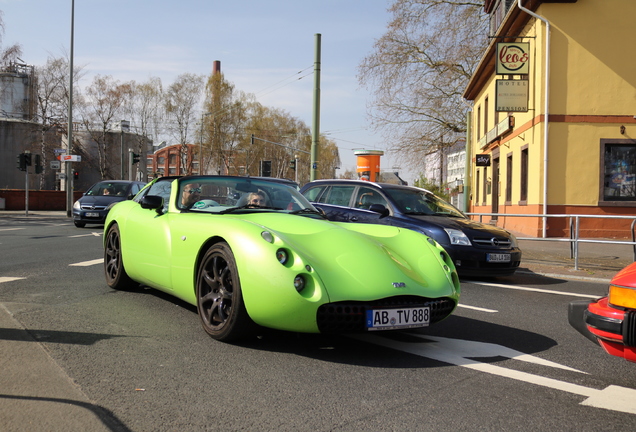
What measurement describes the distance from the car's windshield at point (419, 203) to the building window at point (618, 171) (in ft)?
34.9

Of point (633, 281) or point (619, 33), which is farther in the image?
point (619, 33)

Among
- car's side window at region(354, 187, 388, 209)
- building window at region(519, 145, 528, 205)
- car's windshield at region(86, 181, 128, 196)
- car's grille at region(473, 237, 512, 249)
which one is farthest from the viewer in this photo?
building window at region(519, 145, 528, 205)

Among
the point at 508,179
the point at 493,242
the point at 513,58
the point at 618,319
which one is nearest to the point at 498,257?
the point at 493,242

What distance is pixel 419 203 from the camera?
10156mm

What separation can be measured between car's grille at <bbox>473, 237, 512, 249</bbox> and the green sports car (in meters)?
3.87

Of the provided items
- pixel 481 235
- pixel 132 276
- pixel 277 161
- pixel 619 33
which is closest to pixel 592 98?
pixel 619 33

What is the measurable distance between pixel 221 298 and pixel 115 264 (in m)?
2.78

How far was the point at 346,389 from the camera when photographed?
364cm

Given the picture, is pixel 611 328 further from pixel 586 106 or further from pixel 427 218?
pixel 586 106

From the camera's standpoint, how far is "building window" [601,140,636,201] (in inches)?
747

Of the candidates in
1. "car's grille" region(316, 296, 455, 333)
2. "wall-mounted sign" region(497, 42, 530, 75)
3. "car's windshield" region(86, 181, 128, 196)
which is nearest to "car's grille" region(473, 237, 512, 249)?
"car's grille" region(316, 296, 455, 333)

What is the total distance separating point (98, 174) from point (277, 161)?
3808 centimetres

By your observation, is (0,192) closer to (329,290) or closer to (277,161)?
(329,290)

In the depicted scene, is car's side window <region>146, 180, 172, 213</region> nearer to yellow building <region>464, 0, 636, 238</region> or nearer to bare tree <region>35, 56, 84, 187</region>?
yellow building <region>464, 0, 636, 238</region>
